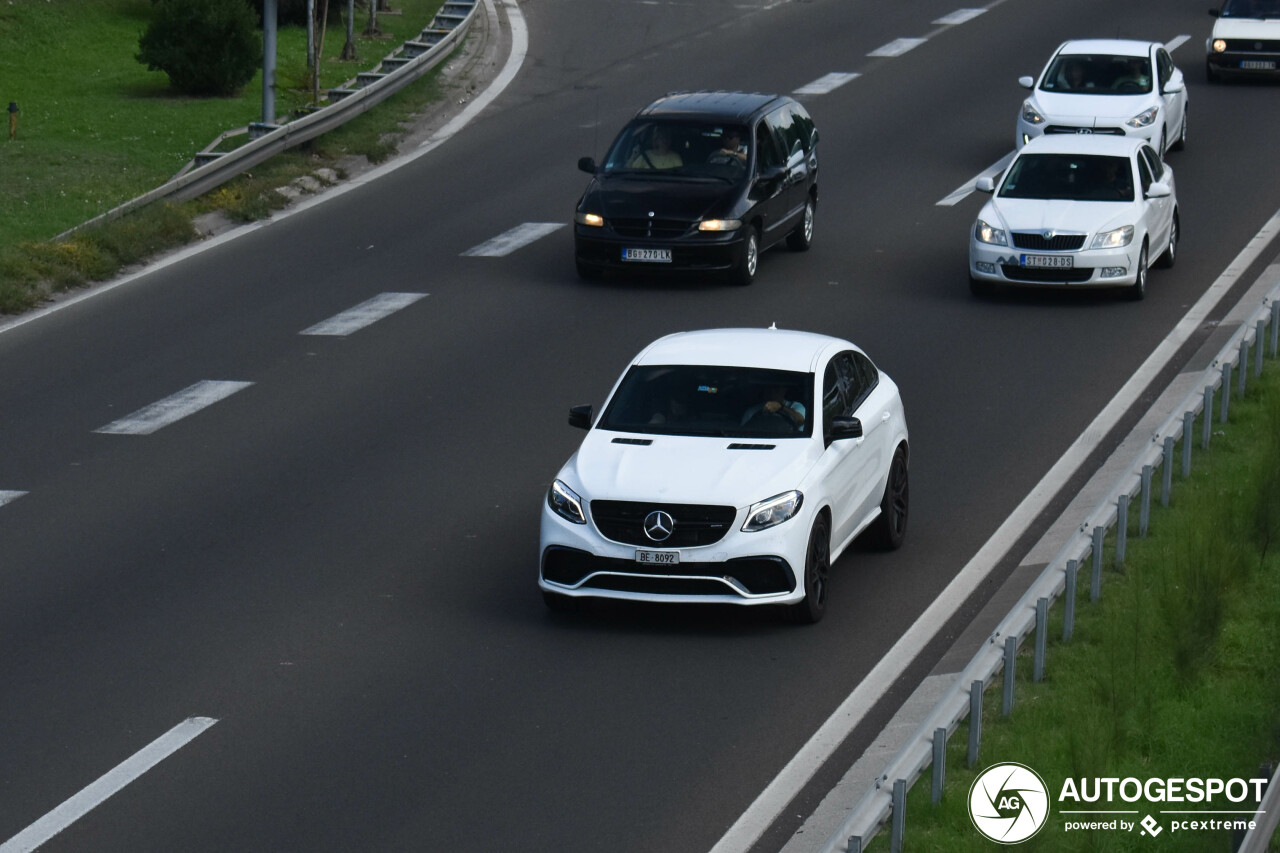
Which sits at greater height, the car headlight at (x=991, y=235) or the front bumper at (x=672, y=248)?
the car headlight at (x=991, y=235)

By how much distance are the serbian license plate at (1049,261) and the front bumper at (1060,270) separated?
0.08 feet

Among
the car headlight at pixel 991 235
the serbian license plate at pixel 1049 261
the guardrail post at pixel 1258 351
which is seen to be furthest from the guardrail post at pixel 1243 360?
the car headlight at pixel 991 235

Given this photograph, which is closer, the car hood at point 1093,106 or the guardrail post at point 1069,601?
the guardrail post at point 1069,601

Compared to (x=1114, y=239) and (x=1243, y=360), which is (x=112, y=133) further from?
(x=1243, y=360)

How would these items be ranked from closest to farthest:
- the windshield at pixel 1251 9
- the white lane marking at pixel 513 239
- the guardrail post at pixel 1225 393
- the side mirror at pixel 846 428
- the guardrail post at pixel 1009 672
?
the guardrail post at pixel 1009 672 → the side mirror at pixel 846 428 → the guardrail post at pixel 1225 393 → the white lane marking at pixel 513 239 → the windshield at pixel 1251 9

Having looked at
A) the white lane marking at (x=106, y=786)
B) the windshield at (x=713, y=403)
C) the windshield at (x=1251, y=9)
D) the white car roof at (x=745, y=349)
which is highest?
the white car roof at (x=745, y=349)

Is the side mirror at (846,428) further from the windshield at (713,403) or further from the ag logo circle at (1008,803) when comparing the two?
the ag logo circle at (1008,803)

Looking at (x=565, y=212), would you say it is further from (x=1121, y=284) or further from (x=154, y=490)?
(x=154, y=490)

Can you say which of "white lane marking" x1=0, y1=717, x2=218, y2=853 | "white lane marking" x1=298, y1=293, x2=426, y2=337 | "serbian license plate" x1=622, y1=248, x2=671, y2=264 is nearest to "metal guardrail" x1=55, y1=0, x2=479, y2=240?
"white lane marking" x1=298, y1=293, x2=426, y2=337

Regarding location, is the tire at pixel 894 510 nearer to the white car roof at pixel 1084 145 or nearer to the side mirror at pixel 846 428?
the side mirror at pixel 846 428

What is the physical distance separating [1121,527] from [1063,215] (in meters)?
9.54

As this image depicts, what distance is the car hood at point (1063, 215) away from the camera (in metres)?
21.2

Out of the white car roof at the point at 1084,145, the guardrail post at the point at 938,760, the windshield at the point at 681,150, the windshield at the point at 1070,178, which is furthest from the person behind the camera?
the windshield at the point at 681,150

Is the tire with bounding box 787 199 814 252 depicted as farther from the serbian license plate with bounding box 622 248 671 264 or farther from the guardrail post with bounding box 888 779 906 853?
the guardrail post with bounding box 888 779 906 853
